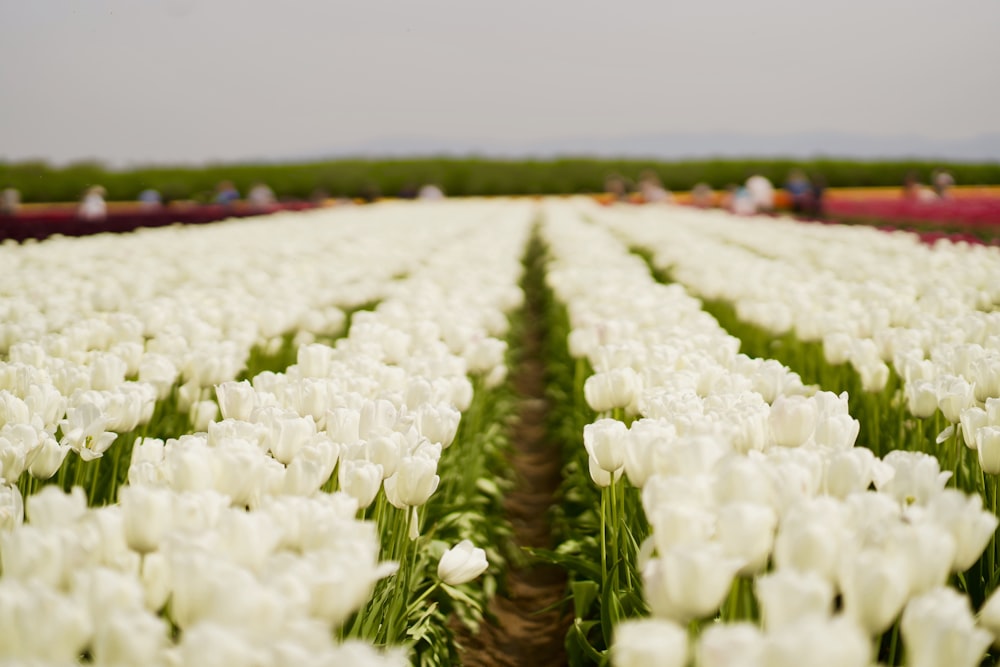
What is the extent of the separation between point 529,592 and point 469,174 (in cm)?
4827

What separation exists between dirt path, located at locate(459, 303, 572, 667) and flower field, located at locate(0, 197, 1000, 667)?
2 centimetres

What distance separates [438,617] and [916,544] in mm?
2293

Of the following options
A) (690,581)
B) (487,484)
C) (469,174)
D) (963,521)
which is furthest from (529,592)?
(469,174)

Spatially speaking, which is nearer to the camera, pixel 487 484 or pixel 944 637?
pixel 944 637

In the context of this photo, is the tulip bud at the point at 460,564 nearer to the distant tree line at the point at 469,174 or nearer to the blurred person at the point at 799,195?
the blurred person at the point at 799,195

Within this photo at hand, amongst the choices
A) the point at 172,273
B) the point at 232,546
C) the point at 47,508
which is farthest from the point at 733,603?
the point at 172,273

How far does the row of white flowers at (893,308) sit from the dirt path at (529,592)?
1586 millimetres

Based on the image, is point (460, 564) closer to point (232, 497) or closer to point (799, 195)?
point (232, 497)

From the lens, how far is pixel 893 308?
184 inches

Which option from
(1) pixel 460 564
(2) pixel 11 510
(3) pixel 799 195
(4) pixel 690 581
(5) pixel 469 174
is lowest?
(1) pixel 460 564

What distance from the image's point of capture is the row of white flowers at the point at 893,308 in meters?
2.90

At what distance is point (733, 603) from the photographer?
1715 millimetres

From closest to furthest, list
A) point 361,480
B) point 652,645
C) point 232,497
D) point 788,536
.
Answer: point 652,645
point 788,536
point 232,497
point 361,480

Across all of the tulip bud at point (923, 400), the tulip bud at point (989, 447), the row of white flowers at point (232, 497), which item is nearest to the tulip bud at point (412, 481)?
the row of white flowers at point (232, 497)
